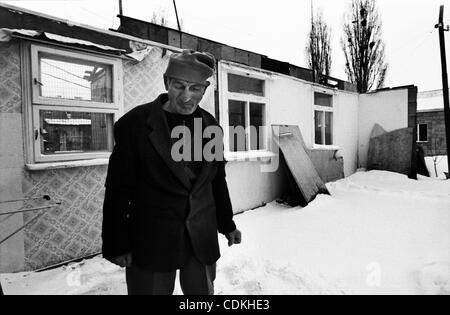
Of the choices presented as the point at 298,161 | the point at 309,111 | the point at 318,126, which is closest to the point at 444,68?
the point at 318,126

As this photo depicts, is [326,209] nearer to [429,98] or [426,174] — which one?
[426,174]

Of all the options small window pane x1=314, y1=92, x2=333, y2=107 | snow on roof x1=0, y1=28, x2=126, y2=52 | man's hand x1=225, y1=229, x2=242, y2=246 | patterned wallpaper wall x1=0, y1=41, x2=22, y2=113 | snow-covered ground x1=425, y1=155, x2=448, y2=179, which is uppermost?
small window pane x1=314, y1=92, x2=333, y2=107

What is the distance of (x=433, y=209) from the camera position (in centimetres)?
494

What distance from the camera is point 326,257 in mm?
3311

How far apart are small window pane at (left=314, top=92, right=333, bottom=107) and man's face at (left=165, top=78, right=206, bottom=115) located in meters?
6.81

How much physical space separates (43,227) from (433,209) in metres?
6.05

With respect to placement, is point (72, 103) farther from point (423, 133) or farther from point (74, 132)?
point (423, 133)

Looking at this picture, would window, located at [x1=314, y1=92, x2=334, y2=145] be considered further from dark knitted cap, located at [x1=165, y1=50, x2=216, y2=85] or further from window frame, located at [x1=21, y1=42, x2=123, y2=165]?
dark knitted cap, located at [x1=165, y1=50, x2=216, y2=85]

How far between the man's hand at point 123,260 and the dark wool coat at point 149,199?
0.02 meters

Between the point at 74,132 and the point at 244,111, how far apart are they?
124 inches

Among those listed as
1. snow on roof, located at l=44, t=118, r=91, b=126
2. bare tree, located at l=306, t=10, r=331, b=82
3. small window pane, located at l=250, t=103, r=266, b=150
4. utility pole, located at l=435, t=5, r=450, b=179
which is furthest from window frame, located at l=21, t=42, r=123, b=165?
bare tree, located at l=306, t=10, r=331, b=82

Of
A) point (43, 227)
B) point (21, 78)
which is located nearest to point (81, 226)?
point (43, 227)

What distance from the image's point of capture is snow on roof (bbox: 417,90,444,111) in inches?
706
